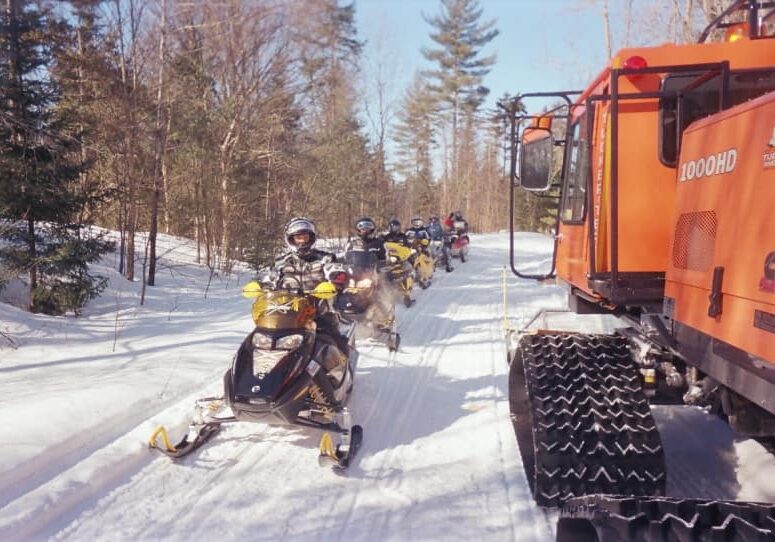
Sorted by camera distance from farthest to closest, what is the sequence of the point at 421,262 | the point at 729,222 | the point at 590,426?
the point at 421,262 < the point at 590,426 < the point at 729,222

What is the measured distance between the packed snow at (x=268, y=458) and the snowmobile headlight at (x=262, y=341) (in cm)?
80

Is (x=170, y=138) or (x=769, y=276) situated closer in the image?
(x=769, y=276)

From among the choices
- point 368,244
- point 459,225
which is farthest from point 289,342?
point 459,225

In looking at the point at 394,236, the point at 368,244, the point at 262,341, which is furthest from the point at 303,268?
the point at 394,236

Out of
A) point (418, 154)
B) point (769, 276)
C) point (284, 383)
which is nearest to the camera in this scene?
point (769, 276)

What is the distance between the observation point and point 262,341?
14.4 feet

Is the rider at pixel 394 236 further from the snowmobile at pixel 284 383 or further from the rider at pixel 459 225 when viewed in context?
the snowmobile at pixel 284 383

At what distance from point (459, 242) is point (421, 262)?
23.7ft

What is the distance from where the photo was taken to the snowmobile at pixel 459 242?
20.7 m

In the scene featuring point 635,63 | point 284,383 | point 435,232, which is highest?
point 635,63

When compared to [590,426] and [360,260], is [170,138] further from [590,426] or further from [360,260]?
[590,426]

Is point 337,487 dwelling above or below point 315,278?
below

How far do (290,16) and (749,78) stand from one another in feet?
52.3

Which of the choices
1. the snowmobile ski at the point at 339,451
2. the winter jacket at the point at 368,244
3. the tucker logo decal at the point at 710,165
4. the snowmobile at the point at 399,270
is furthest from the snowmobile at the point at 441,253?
the tucker logo decal at the point at 710,165
